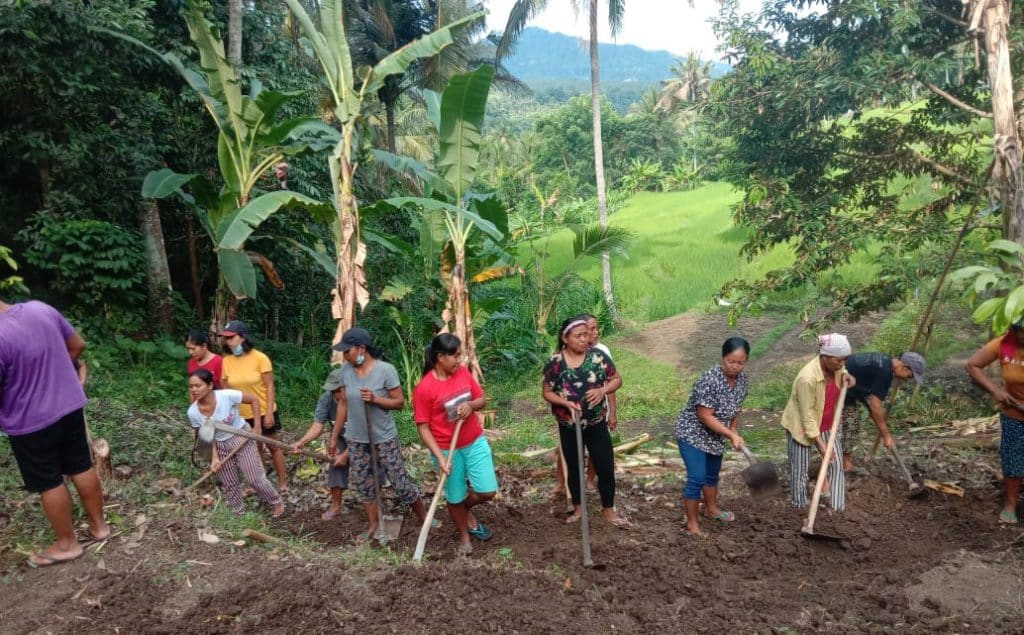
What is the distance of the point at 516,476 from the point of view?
20.8 feet

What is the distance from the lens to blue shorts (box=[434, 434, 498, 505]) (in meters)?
4.54

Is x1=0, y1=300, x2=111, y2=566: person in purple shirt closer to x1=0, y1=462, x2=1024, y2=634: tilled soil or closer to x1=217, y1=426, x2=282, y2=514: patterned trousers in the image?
x1=0, y1=462, x2=1024, y2=634: tilled soil

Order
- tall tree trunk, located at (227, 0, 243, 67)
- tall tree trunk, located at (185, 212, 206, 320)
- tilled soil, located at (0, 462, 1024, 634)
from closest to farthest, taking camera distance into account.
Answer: tilled soil, located at (0, 462, 1024, 634)
tall tree trunk, located at (227, 0, 243, 67)
tall tree trunk, located at (185, 212, 206, 320)

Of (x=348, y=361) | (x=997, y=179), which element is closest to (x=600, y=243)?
(x=997, y=179)

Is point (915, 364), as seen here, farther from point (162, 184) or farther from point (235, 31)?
point (235, 31)

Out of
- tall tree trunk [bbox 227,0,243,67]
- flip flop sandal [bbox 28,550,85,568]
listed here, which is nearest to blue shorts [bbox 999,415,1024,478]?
flip flop sandal [bbox 28,550,85,568]

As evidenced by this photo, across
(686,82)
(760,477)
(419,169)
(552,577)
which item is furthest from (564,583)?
(686,82)

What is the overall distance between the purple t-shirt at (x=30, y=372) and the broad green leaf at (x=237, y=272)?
3.44m

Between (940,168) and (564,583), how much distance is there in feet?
22.5

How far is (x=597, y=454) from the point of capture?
16.0 feet

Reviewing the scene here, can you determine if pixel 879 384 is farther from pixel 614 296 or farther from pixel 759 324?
pixel 614 296

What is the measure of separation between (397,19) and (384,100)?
1.89 meters

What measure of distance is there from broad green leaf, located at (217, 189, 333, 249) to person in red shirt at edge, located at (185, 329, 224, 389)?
4.61 ft

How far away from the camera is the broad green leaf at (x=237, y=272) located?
24.4 feet
